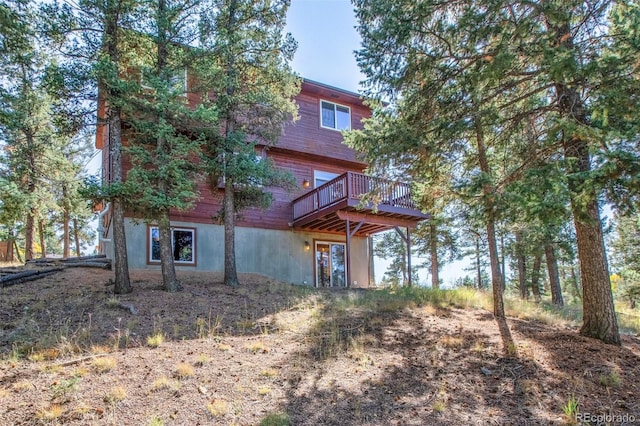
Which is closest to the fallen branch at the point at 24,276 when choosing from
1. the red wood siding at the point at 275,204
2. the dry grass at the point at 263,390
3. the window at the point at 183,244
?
the window at the point at 183,244

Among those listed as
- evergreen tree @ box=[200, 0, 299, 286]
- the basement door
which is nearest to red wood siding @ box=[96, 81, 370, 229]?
the basement door

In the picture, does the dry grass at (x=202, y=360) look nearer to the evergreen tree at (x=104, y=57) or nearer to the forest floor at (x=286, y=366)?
the forest floor at (x=286, y=366)

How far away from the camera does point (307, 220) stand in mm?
13180

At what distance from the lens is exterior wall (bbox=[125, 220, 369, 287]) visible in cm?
1126

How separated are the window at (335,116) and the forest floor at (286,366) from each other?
889 cm

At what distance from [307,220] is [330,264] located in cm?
246

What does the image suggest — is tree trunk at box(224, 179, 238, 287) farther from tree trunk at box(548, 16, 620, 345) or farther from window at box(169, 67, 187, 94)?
tree trunk at box(548, 16, 620, 345)

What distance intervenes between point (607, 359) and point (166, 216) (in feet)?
27.7

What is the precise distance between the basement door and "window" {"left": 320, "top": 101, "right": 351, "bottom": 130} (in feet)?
15.1

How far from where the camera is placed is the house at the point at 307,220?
39.2 ft

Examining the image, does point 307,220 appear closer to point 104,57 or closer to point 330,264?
point 330,264

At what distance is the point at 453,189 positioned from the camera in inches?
277

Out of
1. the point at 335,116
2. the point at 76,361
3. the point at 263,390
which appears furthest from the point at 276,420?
the point at 335,116

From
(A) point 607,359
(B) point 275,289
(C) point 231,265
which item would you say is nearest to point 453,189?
(A) point 607,359
